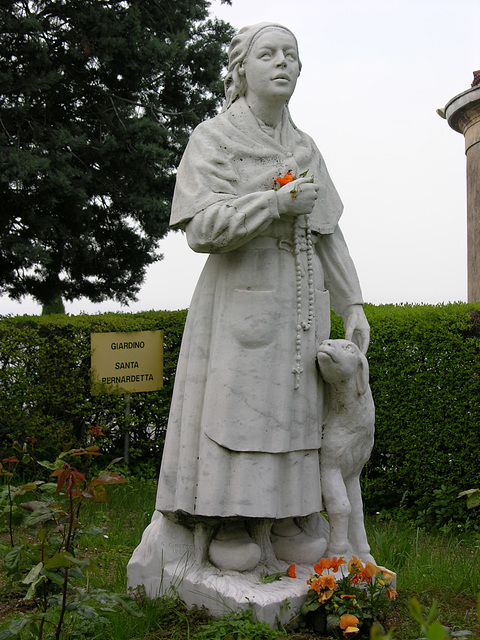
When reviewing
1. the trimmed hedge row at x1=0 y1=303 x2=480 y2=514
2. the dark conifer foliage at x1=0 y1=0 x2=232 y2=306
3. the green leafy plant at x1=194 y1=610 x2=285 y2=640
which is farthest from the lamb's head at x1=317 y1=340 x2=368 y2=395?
the dark conifer foliage at x1=0 y1=0 x2=232 y2=306

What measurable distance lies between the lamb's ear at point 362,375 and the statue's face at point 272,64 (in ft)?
4.13

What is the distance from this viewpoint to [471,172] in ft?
31.1

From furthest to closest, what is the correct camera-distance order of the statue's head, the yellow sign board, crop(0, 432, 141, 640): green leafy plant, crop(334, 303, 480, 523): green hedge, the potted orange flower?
the yellow sign board < crop(334, 303, 480, 523): green hedge < the statue's head < the potted orange flower < crop(0, 432, 141, 640): green leafy plant

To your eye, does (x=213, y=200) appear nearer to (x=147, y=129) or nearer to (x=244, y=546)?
(x=244, y=546)

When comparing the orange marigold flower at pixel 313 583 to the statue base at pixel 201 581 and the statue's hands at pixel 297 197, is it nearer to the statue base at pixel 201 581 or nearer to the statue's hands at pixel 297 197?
the statue base at pixel 201 581

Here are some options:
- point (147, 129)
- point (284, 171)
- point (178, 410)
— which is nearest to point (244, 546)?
point (178, 410)

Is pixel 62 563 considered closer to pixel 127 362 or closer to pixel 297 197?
pixel 297 197

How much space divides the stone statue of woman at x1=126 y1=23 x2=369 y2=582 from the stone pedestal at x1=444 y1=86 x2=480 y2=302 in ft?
20.7

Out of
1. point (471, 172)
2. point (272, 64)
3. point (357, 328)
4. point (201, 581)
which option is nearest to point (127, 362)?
point (357, 328)

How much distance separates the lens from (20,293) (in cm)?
1179

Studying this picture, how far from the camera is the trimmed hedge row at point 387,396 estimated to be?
602cm

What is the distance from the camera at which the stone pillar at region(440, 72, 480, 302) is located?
920 cm

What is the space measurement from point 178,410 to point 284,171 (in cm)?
122

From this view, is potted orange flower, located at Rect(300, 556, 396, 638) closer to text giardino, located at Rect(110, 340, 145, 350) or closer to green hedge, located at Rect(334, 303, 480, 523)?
green hedge, located at Rect(334, 303, 480, 523)
